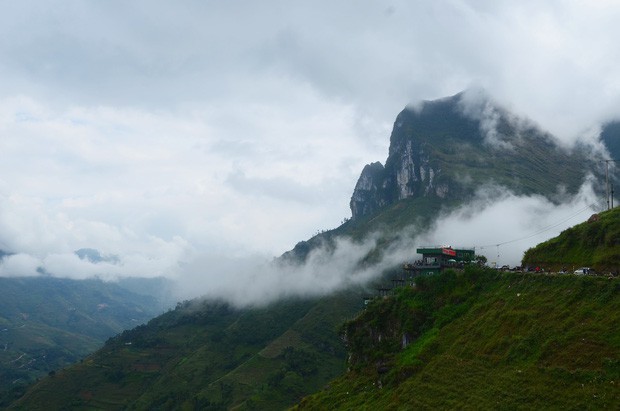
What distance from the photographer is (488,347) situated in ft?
220

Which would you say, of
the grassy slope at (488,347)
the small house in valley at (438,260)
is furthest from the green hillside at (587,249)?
the small house in valley at (438,260)

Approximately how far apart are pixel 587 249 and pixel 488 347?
22.5 m

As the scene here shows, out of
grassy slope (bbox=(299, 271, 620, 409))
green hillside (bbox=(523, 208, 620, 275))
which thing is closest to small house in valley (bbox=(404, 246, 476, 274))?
grassy slope (bbox=(299, 271, 620, 409))

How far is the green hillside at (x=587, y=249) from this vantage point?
70.9m

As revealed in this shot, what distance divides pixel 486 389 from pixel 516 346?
6316mm

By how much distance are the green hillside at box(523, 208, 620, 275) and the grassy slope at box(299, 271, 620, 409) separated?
6.40 metres

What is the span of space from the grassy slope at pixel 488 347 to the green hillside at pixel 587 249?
6.40 metres

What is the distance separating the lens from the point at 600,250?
73.5m

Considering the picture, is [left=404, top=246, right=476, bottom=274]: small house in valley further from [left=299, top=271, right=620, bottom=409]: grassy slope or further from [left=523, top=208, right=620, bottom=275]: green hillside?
[left=523, top=208, right=620, bottom=275]: green hillside

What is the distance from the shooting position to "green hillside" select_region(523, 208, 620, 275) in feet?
233

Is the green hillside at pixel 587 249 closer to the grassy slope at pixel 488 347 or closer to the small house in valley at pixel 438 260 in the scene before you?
the grassy slope at pixel 488 347

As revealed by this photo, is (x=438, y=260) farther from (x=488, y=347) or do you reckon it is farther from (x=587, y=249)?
(x=488, y=347)

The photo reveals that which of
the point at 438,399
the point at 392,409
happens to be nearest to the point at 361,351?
the point at 392,409

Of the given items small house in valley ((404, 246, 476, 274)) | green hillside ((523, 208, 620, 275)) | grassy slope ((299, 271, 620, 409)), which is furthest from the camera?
small house in valley ((404, 246, 476, 274))
